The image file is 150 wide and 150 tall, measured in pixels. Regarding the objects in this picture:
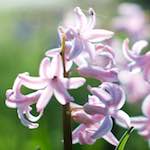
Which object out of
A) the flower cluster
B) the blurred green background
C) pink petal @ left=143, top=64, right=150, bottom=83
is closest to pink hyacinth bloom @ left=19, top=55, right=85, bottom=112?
the flower cluster

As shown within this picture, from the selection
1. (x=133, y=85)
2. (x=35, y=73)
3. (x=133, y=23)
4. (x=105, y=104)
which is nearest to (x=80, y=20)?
(x=105, y=104)

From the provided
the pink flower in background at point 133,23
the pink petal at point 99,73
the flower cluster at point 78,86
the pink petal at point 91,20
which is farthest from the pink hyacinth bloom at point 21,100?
the pink flower in background at point 133,23

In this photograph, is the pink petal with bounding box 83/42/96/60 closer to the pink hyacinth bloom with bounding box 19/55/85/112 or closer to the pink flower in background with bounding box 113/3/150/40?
the pink hyacinth bloom with bounding box 19/55/85/112

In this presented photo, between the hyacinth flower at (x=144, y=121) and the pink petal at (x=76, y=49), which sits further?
the hyacinth flower at (x=144, y=121)

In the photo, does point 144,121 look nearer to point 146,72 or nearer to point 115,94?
point 146,72

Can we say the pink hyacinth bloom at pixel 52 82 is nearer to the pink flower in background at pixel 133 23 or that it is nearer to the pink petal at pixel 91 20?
the pink petal at pixel 91 20

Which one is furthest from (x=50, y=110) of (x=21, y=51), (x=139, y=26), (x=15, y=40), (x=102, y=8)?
(x=102, y=8)
